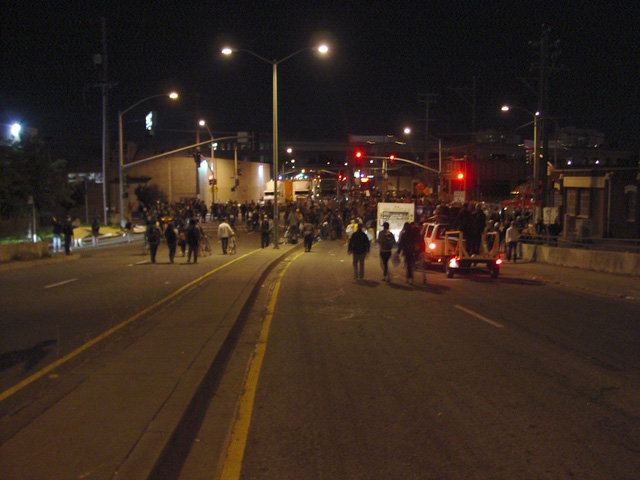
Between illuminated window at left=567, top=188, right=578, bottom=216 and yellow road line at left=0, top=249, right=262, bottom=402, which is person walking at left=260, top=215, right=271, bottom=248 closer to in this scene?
yellow road line at left=0, top=249, right=262, bottom=402

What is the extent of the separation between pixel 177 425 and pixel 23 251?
22.4 m

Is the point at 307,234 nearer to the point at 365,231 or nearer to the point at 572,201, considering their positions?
the point at 365,231

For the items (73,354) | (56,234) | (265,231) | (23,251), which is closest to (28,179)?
(56,234)

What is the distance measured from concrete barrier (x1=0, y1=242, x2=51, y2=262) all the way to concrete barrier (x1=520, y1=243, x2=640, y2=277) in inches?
802

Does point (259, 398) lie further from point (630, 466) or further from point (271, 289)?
point (271, 289)

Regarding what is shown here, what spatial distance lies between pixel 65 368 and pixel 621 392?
6402 millimetres

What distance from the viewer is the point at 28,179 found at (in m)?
31.3

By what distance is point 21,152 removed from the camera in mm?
32062

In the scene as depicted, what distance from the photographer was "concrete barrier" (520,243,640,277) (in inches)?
736

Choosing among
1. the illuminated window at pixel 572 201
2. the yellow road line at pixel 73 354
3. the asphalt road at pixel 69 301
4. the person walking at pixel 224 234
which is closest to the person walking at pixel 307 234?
the person walking at pixel 224 234

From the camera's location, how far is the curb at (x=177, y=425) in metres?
4.37

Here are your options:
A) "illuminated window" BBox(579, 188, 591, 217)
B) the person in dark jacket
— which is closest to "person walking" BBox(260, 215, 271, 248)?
the person in dark jacket

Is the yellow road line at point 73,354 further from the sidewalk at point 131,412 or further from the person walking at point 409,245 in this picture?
the person walking at point 409,245

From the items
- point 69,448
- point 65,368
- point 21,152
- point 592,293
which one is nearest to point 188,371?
point 65,368
